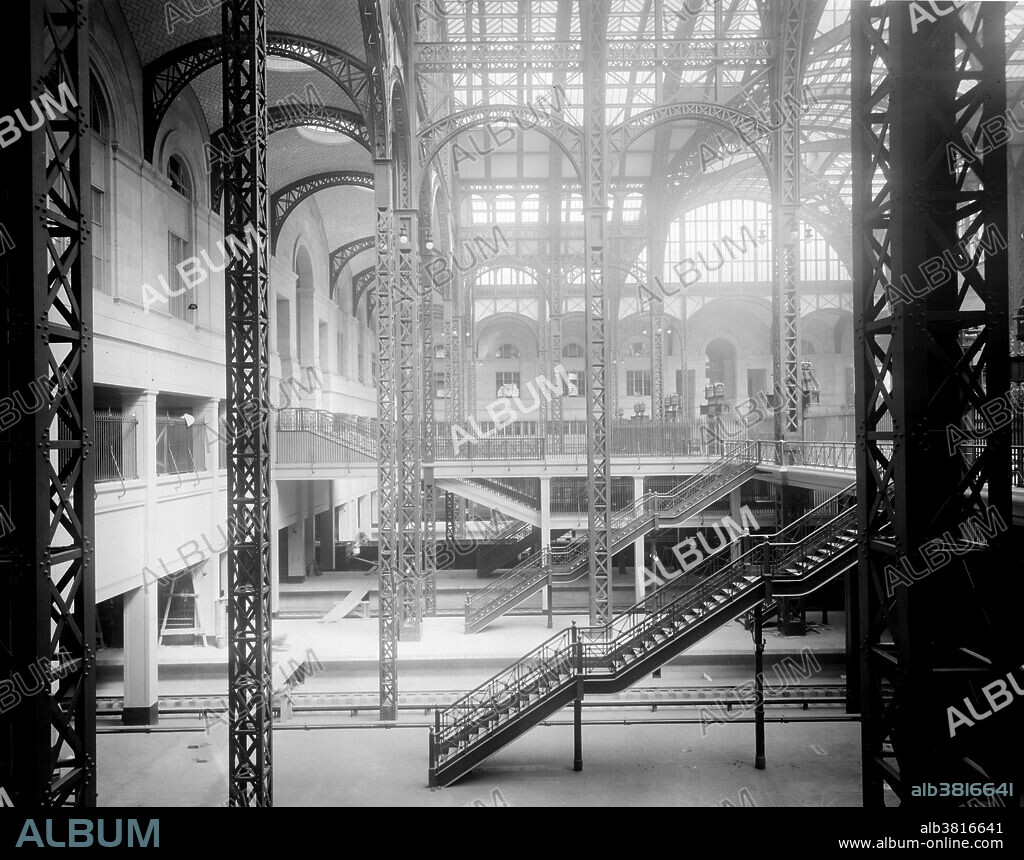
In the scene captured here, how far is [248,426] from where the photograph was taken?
9.79 metres

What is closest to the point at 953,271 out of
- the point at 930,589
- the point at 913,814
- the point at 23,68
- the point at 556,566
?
the point at 930,589

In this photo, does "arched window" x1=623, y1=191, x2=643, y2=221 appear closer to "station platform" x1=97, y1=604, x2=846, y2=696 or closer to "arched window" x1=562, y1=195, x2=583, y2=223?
"arched window" x1=562, y1=195, x2=583, y2=223

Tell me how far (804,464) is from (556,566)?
24.2 feet

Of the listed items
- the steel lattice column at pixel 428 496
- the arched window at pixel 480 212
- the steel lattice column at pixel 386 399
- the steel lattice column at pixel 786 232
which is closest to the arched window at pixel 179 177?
the steel lattice column at pixel 386 399

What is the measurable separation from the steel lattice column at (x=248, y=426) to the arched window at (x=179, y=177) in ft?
34.3

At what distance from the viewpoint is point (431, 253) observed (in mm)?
26562

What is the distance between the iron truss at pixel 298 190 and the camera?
26.9 metres

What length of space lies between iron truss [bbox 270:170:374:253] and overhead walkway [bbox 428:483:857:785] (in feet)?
60.1

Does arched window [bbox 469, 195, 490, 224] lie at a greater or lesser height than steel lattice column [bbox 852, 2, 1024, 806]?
greater

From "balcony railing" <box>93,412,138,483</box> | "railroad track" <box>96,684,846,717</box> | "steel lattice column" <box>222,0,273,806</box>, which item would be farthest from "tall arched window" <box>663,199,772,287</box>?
"steel lattice column" <box>222,0,273,806</box>

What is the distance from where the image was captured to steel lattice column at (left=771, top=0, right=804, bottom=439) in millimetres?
21375

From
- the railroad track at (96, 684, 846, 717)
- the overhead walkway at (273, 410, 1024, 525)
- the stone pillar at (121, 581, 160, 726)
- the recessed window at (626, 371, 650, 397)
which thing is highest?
the recessed window at (626, 371, 650, 397)

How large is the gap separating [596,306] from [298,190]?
12605mm

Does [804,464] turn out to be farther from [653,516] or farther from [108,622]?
[108,622]
